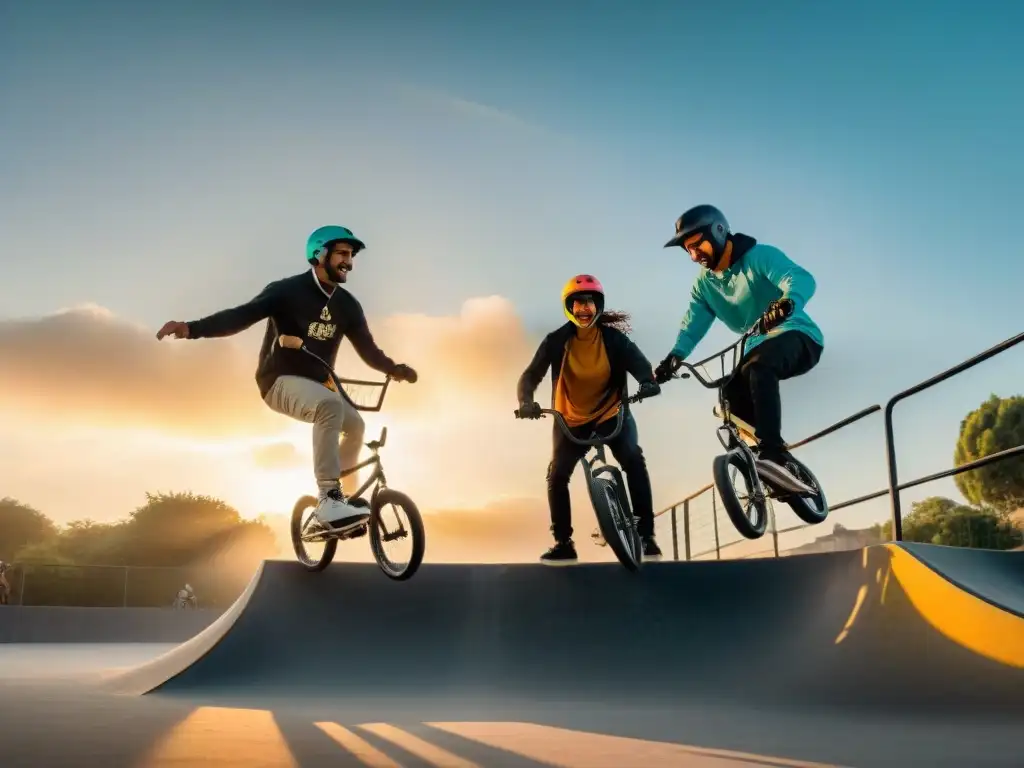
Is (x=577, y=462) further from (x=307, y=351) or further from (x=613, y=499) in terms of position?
(x=307, y=351)

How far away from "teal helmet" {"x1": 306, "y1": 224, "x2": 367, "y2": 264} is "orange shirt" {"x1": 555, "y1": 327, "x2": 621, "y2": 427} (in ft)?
5.96

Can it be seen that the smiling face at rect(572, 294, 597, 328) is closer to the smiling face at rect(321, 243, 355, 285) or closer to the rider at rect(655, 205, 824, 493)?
the rider at rect(655, 205, 824, 493)

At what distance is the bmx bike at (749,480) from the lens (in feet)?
18.5

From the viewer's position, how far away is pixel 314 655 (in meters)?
6.29

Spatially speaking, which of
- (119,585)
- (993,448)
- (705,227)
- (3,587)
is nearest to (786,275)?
(705,227)

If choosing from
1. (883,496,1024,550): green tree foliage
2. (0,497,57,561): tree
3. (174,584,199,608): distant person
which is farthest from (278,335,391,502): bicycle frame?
(0,497,57,561): tree

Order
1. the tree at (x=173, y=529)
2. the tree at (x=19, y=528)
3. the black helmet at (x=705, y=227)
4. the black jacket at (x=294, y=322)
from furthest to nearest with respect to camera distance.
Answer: the tree at (x=19, y=528) < the tree at (x=173, y=529) < the black jacket at (x=294, y=322) < the black helmet at (x=705, y=227)

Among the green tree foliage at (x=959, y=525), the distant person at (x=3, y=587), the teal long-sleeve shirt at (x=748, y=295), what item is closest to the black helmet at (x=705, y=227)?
the teal long-sleeve shirt at (x=748, y=295)

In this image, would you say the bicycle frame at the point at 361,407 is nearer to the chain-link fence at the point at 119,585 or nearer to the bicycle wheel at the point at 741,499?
the bicycle wheel at the point at 741,499

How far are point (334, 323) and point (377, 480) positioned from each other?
126cm

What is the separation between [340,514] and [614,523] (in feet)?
6.25

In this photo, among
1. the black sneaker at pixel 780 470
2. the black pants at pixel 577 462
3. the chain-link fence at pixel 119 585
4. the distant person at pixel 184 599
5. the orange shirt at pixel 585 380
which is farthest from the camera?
the distant person at pixel 184 599

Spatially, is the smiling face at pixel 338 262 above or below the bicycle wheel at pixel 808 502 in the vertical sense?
above

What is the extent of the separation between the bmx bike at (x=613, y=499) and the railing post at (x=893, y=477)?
5.98 feet
